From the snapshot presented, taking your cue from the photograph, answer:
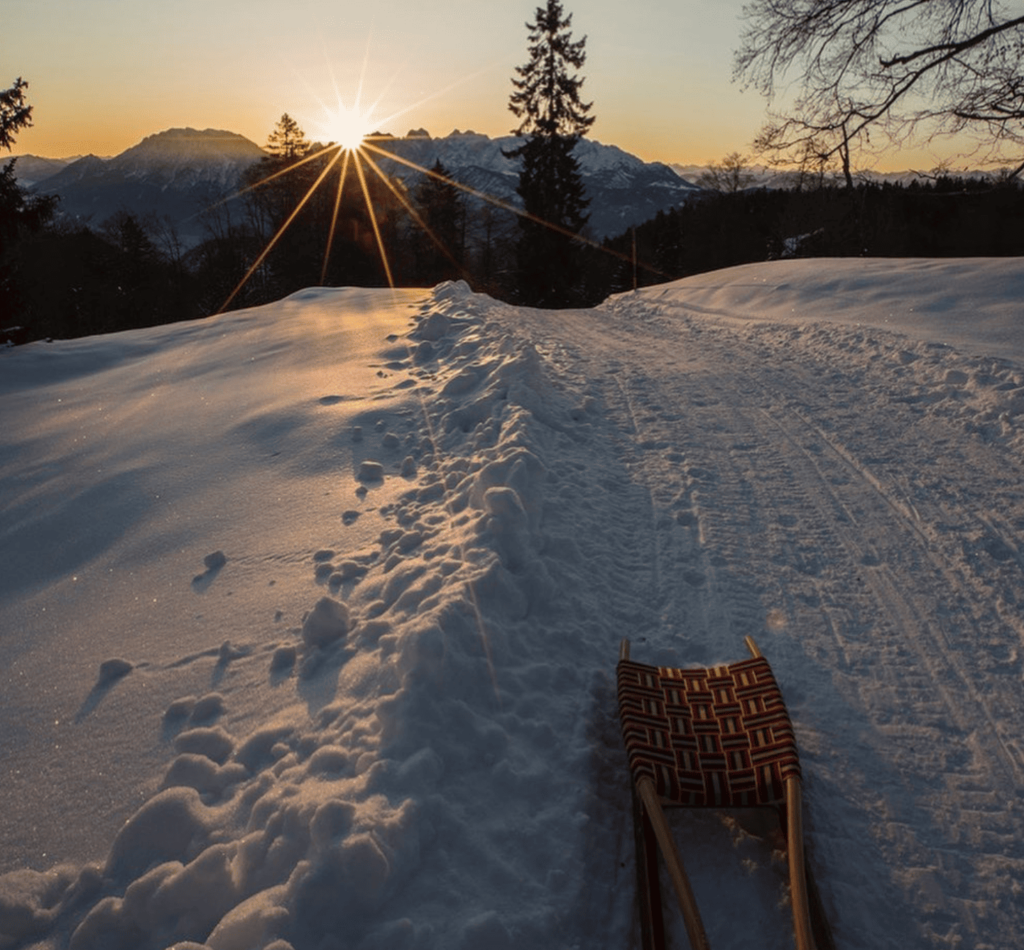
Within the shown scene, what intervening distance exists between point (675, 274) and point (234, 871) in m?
51.6

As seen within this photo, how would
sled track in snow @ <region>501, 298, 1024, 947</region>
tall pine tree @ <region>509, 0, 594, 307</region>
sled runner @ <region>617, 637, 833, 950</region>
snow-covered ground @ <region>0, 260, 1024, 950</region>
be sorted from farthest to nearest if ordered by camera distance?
tall pine tree @ <region>509, 0, 594, 307</region>, sled track in snow @ <region>501, 298, 1024, 947</region>, snow-covered ground @ <region>0, 260, 1024, 950</region>, sled runner @ <region>617, 637, 833, 950</region>

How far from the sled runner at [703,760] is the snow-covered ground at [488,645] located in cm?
13

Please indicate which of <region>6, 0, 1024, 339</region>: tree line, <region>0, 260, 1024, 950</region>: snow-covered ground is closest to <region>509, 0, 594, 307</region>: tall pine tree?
<region>6, 0, 1024, 339</region>: tree line

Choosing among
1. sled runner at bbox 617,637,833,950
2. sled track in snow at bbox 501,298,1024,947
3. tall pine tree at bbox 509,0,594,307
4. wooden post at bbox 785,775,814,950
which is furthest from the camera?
tall pine tree at bbox 509,0,594,307

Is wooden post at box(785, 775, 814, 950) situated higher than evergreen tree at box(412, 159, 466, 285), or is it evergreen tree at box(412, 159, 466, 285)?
evergreen tree at box(412, 159, 466, 285)

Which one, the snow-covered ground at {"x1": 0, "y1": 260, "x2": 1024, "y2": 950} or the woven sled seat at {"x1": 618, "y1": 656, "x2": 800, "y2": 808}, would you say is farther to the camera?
the woven sled seat at {"x1": 618, "y1": 656, "x2": 800, "y2": 808}

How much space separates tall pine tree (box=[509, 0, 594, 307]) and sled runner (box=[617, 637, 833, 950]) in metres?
30.3

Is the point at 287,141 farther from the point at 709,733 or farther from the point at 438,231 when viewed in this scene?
the point at 709,733

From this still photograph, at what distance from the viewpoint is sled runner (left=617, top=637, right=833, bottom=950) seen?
205 centimetres

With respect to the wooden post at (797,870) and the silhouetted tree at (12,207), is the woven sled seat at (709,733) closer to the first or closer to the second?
the wooden post at (797,870)

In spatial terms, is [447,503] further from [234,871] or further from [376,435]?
[234,871]

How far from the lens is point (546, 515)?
14.8 ft

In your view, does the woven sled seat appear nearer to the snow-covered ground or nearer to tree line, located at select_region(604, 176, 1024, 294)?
the snow-covered ground

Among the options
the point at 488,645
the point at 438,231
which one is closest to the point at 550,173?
the point at 438,231
